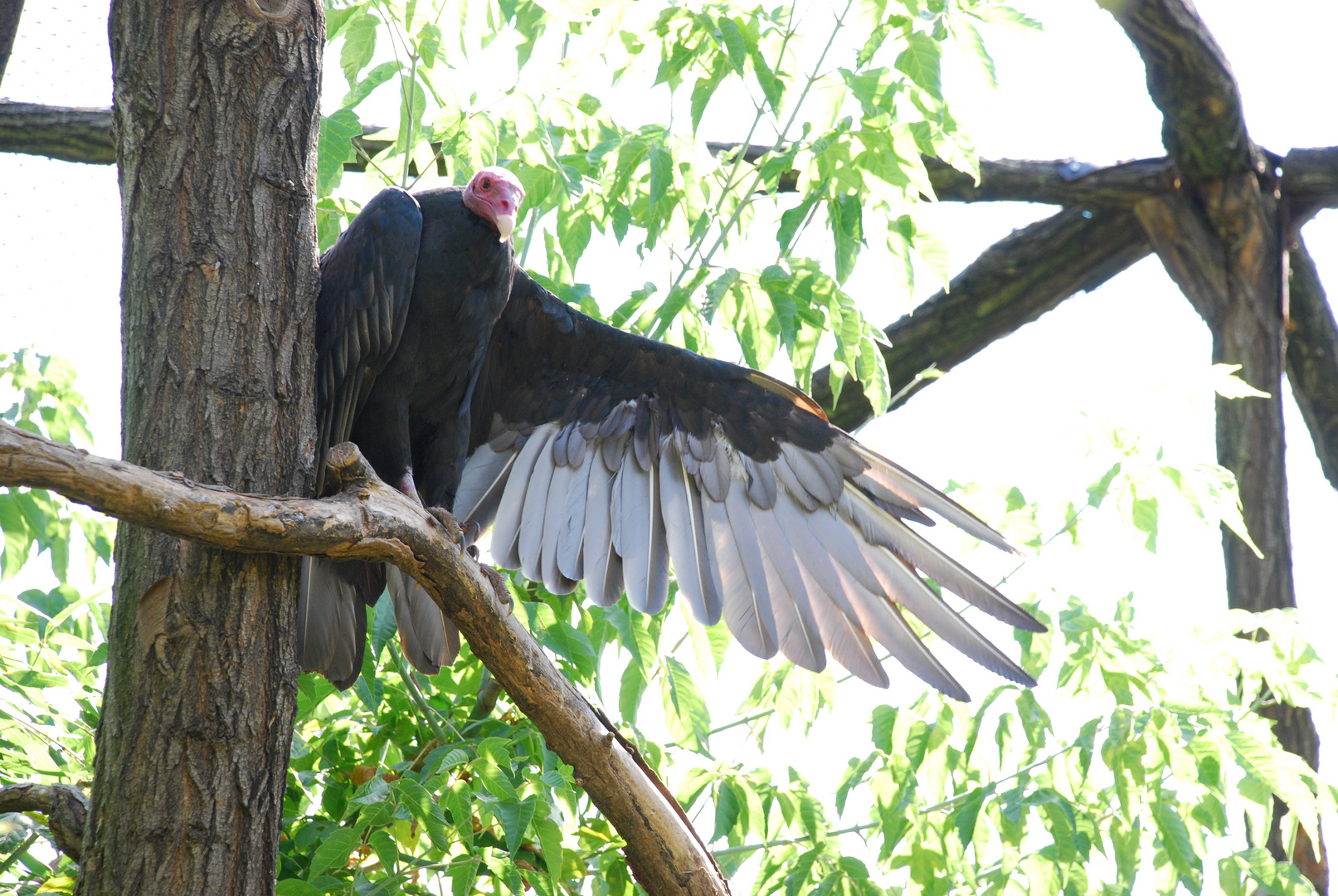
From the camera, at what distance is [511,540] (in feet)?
8.57

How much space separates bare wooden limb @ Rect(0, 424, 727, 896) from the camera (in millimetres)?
1367

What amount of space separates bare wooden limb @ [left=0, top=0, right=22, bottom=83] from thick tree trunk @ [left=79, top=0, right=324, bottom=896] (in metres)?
1.63

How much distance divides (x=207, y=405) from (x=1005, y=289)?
3279 mm

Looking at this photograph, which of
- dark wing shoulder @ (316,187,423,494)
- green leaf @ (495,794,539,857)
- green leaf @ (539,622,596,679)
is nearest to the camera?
green leaf @ (495,794,539,857)

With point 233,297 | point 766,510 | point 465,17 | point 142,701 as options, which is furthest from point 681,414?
point 142,701

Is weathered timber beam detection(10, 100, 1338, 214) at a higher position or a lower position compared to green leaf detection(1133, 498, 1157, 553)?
higher

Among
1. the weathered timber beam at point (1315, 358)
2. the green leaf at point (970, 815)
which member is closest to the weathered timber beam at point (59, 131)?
the green leaf at point (970, 815)

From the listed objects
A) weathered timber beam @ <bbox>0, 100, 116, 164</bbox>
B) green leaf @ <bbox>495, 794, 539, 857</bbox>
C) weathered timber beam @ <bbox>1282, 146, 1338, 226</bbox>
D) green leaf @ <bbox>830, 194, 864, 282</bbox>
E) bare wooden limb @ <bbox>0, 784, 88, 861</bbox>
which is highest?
weathered timber beam @ <bbox>0, 100, 116, 164</bbox>

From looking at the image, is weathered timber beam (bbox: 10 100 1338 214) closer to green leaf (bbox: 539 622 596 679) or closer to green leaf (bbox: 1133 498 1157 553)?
green leaf (bbox: 1133 498 1157 553)

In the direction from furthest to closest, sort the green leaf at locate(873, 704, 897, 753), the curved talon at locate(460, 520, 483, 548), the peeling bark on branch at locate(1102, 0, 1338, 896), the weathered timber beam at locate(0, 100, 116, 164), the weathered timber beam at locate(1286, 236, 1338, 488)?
1. the weathered timber beam at locate(1286, 236, 1338, 488)
2. the peeling bark on branch at locate(1102, 0, 1338, 896)
3. the weathered timber beam at locate(0, 100, 116, 164)
4. the curved talon at locate(460, 520, 483, 548)
5. the green leaf at locate(873, 704, 897, 753)

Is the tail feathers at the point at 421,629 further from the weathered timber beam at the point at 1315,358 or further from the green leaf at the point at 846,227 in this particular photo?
the weathered timber beam at the point at 1315,358

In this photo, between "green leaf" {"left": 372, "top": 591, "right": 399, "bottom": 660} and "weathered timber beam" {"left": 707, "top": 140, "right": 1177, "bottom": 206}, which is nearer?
"green leaf" {"left": 372, "top": 591, "right": 399, "bottom": 660}

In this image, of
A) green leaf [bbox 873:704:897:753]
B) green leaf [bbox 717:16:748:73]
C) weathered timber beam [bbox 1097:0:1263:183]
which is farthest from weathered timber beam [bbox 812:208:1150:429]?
green leaf [bbox 717:16:748:73]

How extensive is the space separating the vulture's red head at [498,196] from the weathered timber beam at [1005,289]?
2.07 m
